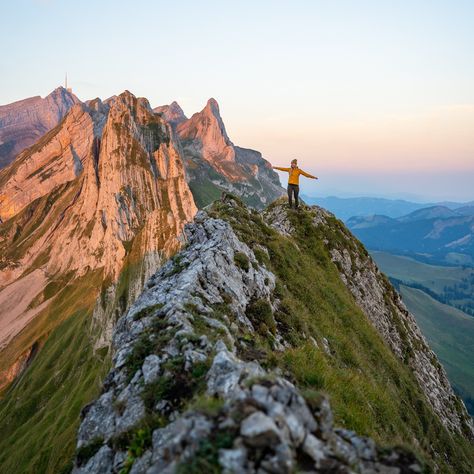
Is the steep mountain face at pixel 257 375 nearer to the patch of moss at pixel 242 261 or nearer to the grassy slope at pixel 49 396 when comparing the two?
the patch of moss at pixel 242 261

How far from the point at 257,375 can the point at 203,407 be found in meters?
1.67

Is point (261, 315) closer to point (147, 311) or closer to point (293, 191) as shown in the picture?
point (147, 311)

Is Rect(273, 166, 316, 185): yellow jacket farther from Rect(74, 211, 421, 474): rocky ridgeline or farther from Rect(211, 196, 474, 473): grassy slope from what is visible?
Rect(74, 211, 421, 474): rocky ridgeline

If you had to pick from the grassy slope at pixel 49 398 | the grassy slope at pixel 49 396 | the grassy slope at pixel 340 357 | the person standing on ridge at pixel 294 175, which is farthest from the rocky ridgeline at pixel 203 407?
the grassy slope at pixel 49 396

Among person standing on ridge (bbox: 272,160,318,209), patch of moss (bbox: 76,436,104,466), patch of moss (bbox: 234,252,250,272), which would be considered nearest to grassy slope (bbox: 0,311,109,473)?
person standing on ridge (bbox: 272,160,318,209)

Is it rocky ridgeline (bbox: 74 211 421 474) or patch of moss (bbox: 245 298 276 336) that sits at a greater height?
rocky ridgeline (bbox: 74 211 421 474)

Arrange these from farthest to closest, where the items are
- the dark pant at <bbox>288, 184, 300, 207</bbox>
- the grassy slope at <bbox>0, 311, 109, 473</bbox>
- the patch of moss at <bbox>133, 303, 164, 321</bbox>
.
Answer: the grassy slope at <bbox>0, 311, 109, 473</bbox> < the dark pant at <bbox>288, 184, 300, 207</bbox> < the patch of moss at <bbox>133, 303, 164, 321</bbox>

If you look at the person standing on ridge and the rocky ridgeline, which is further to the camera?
the person standing on ridge

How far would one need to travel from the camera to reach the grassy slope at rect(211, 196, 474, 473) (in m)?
14.3

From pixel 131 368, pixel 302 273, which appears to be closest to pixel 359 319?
pixel 302 273

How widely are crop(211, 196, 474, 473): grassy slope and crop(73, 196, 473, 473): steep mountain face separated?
0.10 metres

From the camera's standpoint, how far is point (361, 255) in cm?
4181

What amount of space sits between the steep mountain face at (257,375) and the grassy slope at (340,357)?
10 centimetres

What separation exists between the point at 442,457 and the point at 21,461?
415ft
